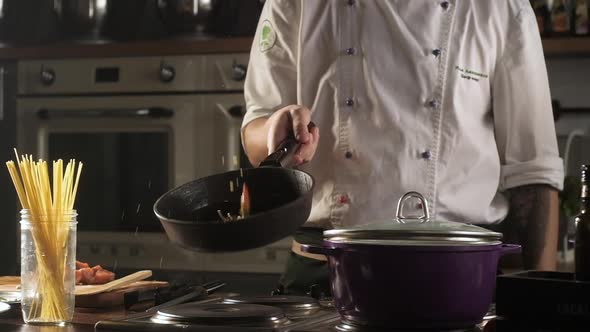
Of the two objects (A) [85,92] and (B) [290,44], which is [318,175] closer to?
(B) [290,44]

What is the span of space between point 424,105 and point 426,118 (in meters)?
0.02

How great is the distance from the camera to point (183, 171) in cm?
296

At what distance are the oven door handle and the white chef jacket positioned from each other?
1.21 metres

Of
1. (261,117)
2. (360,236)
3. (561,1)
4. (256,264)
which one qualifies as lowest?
(256,264)

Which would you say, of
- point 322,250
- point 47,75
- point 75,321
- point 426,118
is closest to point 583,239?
point 322,250

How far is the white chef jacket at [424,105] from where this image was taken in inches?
67.4

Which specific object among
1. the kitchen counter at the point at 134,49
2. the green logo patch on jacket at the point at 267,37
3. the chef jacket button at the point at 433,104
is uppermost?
the kitchen counter at the point at 134,49

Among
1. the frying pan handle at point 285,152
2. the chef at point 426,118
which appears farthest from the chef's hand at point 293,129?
the chef at point 426,118

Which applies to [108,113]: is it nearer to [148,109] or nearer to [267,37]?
[148,109]

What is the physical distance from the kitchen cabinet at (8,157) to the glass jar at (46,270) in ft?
7.00

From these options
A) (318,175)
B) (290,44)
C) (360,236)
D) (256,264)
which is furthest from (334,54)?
(256,264)

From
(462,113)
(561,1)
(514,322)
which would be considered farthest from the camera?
(561,1)

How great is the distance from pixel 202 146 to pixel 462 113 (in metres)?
1.35

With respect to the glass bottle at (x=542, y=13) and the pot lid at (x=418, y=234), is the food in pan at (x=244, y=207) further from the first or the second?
the glass bottle at (x=542, y=13)
